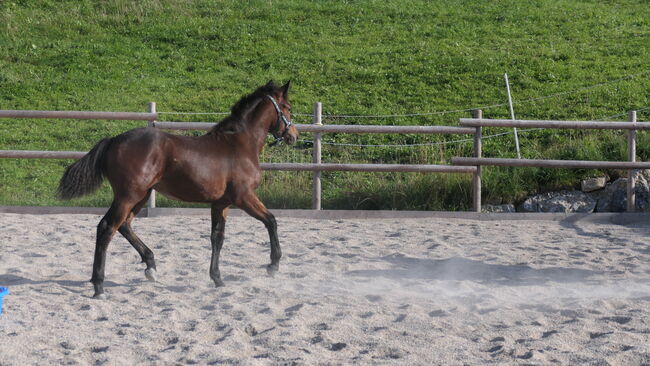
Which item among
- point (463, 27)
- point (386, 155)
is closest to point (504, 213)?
point (386, 155)

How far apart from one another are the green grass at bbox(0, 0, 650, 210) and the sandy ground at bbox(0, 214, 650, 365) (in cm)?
192

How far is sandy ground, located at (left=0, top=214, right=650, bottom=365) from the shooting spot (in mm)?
4551

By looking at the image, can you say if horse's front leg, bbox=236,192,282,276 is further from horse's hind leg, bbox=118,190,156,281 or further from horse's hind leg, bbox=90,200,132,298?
horse's hind leg, bbox=90,200,132,298

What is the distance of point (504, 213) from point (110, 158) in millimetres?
5195

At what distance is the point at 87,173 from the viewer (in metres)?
6.09

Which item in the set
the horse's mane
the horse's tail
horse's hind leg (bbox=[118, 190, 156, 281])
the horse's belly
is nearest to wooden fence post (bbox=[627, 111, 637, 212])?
the horse's mane

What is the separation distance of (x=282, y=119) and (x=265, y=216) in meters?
0.82

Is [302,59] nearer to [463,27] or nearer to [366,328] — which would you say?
[463,27]

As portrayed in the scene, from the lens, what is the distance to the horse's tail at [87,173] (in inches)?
240

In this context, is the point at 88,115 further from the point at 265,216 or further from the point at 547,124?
the point at 547,124

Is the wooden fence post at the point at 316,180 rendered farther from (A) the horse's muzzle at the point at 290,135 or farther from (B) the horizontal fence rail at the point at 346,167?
(A) the horse's muzzle at the point at 290,135

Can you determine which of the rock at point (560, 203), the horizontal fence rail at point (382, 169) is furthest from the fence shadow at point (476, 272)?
the rock at point (560, 203)

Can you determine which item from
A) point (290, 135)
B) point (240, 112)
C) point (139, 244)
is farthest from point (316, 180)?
point (139, 244)

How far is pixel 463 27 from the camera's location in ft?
68.7
